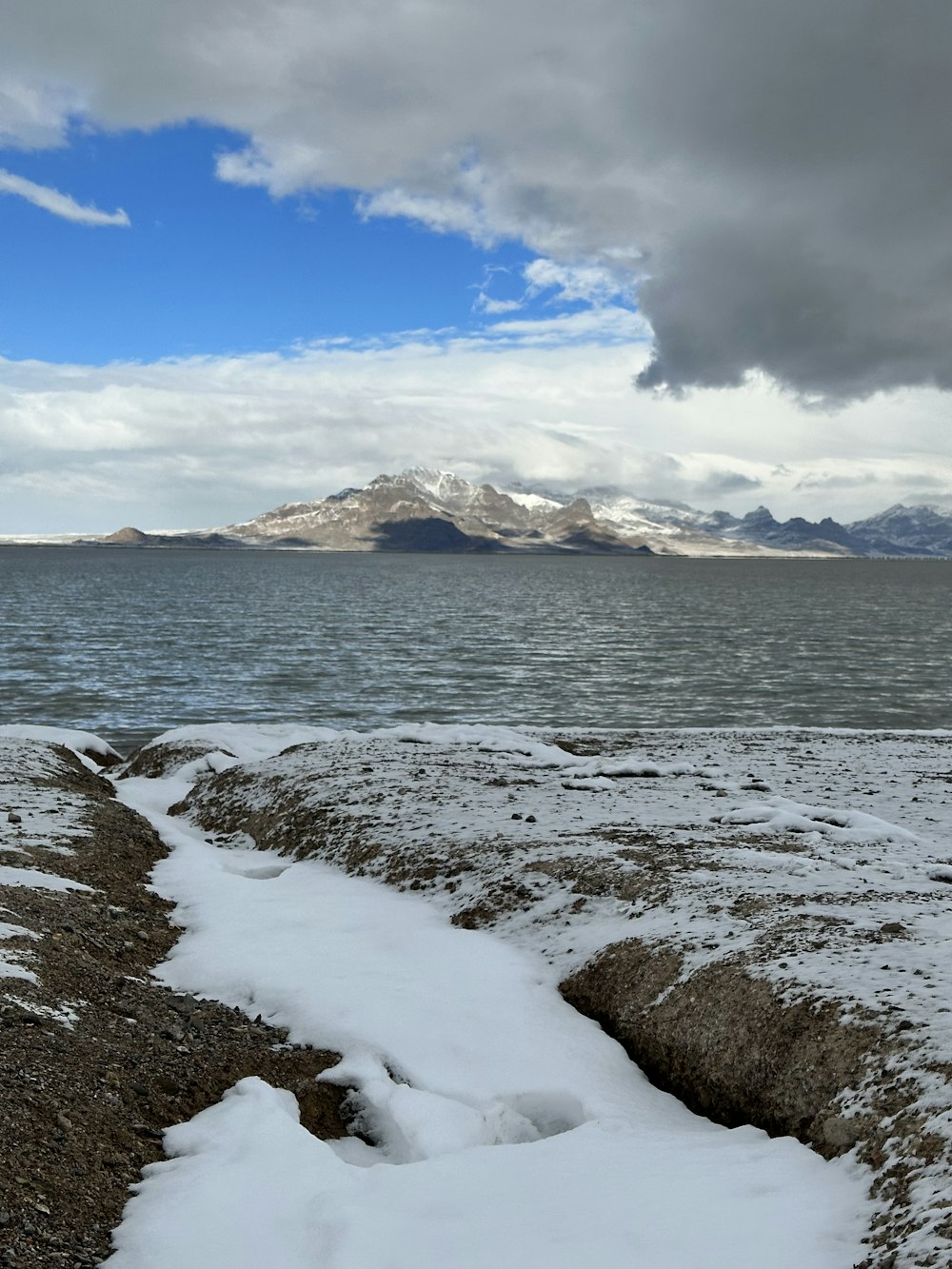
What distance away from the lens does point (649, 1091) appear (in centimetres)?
956

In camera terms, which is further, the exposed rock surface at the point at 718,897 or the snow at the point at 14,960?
the snow at the point at 14,960

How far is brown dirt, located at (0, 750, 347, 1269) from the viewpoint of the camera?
6.59 m

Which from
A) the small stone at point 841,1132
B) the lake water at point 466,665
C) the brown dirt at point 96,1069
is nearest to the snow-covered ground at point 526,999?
the small stone at point 841,1132

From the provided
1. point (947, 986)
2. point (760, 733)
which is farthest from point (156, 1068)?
point (760, 733)

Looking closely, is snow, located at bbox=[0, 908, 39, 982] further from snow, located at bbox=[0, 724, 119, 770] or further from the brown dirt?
snow, located at bbox=[0, 724, 119, 770]

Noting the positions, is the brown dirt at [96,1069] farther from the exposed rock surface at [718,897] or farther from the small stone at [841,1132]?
the small stone at [841,1132]

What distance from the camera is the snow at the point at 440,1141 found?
6.36m

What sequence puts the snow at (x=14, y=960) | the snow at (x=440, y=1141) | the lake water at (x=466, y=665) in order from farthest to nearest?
the lake water at (x=466, y=665), the snow at (x=14, y=960), the snow at (x=440, y=1141)

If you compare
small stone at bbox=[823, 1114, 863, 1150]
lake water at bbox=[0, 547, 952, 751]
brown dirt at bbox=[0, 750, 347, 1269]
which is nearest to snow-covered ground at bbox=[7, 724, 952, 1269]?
small stone at bbox=[823, 1114, 863, 1150]

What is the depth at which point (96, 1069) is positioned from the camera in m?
8.45

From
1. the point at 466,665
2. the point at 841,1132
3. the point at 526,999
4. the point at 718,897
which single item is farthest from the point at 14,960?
the point at 466,665

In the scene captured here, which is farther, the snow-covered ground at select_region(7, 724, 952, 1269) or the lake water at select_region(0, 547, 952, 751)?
the lake water at select_region(0, 547, 952, 751)

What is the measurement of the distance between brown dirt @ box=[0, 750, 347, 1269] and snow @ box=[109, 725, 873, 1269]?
26cm

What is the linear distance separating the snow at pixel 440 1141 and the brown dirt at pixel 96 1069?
26 cm
